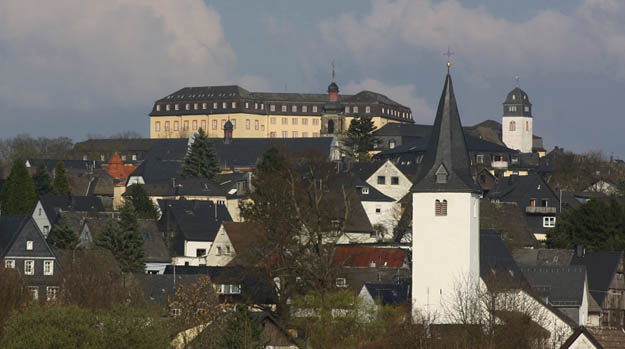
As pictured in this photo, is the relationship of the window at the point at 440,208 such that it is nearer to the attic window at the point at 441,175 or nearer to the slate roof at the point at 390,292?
the attic window at the point at 441,175

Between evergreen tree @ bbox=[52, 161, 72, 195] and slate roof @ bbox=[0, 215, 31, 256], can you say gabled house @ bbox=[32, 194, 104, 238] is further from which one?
slate roof @ bbox=[0, 215, 31, 256]

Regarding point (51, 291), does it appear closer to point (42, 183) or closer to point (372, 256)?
point (372, 256)

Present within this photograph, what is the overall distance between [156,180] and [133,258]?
130 feet

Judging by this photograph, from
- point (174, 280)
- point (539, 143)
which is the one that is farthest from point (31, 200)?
point (539, 143)

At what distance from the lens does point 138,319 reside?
4353 centimetres

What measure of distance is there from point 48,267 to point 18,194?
102ft

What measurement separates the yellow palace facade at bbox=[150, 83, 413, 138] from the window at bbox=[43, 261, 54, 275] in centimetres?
10924

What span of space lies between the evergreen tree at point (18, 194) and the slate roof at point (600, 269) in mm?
41611

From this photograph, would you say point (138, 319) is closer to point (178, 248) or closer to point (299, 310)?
point (299, 310)

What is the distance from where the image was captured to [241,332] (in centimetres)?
4469

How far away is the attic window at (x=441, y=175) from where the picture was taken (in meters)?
59.9

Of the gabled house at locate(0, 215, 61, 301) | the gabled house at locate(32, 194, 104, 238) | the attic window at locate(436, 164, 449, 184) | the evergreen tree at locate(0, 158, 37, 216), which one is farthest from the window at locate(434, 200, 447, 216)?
the evergreen tree at locate(0, 158, 37, 216)

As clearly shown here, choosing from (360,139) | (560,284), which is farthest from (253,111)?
Result: (560,284)

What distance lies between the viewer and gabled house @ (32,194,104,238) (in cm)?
9762
